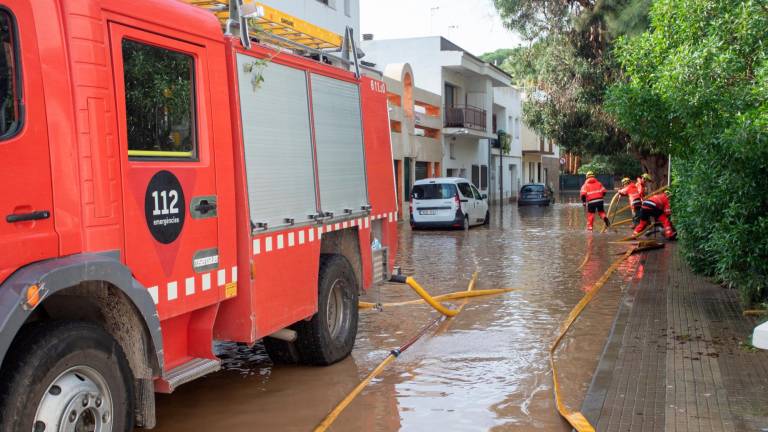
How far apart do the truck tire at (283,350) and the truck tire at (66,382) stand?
267cm

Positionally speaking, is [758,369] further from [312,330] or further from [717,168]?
[312,330]

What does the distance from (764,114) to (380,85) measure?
3.61 meters

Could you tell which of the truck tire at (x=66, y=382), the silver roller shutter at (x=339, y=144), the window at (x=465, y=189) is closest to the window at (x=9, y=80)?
the truck tire at (x=66, y=382)

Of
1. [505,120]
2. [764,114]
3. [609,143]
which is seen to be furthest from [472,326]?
[505,120]

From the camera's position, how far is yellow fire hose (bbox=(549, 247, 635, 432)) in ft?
16.7

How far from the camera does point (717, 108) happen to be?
775 centimetres

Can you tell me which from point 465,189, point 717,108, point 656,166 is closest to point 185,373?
point 717,108

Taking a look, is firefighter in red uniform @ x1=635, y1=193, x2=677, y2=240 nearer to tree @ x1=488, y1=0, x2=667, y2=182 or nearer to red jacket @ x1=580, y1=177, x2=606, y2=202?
red jacket @ x1=580, y1=177, x2=606, y2=202

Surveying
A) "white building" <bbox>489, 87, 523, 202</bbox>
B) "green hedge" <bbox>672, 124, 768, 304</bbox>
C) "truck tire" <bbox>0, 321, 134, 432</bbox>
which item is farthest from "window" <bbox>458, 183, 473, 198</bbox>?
"white building" <bbox>489, 87, 523, 202</bbox>

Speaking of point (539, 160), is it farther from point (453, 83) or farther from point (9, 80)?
point (9, 80)

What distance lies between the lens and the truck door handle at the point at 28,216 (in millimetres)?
3534

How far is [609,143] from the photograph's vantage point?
31.1m

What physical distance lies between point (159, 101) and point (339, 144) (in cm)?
252

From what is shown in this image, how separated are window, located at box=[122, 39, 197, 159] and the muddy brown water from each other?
1949 millimetres
